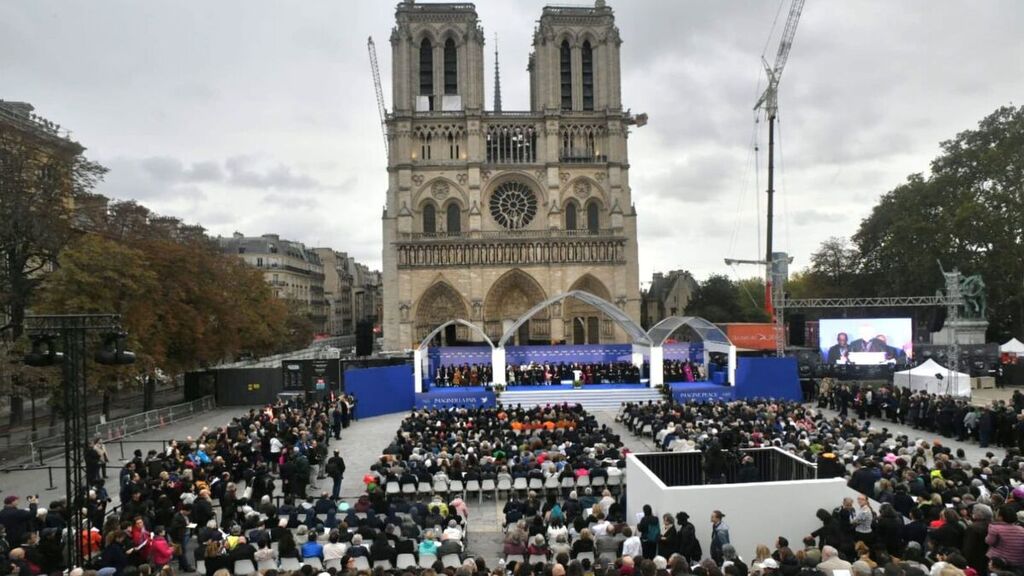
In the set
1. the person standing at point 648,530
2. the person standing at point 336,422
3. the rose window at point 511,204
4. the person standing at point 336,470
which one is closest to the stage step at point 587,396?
the person standing at point 336,422

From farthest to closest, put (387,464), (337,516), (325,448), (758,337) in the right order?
(758,337), (325,448), (387,464), (337,516)

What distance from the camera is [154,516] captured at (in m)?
10.3

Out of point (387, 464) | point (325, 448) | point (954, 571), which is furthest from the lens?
point (325, 448)

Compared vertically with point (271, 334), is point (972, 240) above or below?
above

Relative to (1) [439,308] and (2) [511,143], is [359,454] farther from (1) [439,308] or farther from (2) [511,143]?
(2) [511,143]

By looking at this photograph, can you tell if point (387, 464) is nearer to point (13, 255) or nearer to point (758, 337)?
point (13, 255)

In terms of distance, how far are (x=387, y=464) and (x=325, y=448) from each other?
4686 mm

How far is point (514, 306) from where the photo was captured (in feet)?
164

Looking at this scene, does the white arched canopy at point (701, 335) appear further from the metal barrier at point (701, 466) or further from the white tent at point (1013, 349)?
the metal barrier at point (701, 466)

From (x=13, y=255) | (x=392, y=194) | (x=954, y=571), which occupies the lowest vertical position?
(x=954, y=571)

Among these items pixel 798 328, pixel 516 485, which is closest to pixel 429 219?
pixel 798 328

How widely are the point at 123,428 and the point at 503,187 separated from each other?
32.8 meters

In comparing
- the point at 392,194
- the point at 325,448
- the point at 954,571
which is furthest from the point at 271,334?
the point at 954,571

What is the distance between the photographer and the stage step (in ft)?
88.1
